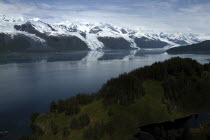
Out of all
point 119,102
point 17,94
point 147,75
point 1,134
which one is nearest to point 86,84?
point 17,94

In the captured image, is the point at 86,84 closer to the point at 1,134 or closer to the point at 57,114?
the point at 57,114

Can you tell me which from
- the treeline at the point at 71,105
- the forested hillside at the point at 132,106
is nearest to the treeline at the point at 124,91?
the forested hillside at the point at 132,106

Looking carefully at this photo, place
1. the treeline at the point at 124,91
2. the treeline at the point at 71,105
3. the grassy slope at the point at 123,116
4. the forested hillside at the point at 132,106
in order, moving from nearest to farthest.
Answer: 1. the forested hillside at the point at 132,106
2. the grassy slope at the point at 123,116
3. the treeline at the point at 71,105
4. the treeline at the point at 124,91

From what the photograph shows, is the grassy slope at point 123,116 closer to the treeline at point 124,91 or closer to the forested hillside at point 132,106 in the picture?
the forested hillside at point 132,106

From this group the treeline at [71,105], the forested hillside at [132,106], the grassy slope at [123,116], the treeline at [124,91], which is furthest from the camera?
the treeline at [124,91]

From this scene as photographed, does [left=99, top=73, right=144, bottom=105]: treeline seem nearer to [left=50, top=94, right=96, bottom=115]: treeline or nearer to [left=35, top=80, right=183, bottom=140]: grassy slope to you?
[left=35, top=80, right=183, bottom=140]: grassy slope

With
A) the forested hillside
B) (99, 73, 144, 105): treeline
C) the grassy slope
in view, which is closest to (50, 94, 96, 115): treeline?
the forested hillside

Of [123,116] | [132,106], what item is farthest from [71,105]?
[132,106]

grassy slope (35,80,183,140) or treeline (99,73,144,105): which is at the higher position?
treeline (99,73,144,105)
